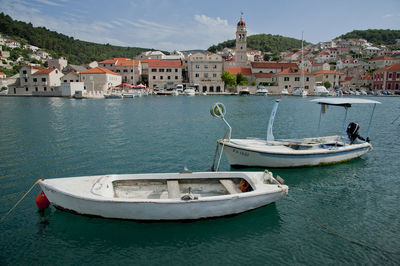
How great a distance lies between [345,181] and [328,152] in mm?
1519

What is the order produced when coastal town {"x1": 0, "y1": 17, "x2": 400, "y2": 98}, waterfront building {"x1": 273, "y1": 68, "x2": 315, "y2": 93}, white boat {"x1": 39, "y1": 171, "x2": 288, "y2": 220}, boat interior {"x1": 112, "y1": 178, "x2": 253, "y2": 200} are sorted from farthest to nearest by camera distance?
waterfront building {"x1": 273, "y1": 68, "x2": 315, "y2": 93} → coastal town {"x1": 0, "y1": 17, "x2": 400, "y2": 98} → boat interior {"x1": 112, "y1": 178, "x2": 253, "y2": 200} → white boat {"x1": 39, "y1": 171, "x2": 288, "y2": 220}

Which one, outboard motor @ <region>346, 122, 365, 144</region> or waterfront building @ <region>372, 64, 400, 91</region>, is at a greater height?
waterfront building @ <region>372, 64, 400, 91</region>

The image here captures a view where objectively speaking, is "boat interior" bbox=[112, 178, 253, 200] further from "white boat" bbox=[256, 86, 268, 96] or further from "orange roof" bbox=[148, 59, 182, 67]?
"orange roof" bbox=[148, 59, 182, 67]

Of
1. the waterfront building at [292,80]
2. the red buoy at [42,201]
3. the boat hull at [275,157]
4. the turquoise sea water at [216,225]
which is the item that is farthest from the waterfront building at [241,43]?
the red buoy at [42,201]

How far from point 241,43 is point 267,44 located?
103 meters

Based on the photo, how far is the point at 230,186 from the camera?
794cm

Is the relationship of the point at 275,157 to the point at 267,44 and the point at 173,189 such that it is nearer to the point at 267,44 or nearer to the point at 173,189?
the point at 173,189

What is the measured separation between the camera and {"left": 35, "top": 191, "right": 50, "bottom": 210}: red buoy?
7.69 m

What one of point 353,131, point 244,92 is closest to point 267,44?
point 244,92

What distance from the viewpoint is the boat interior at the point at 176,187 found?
7.88 metres

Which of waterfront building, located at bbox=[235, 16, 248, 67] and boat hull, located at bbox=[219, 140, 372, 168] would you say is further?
waterfront building, located at bbox=[235, 16, 248, 67]

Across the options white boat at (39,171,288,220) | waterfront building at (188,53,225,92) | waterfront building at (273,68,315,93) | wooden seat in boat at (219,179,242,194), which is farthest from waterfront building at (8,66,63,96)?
wooden seat in boat at (219,179,242,194)

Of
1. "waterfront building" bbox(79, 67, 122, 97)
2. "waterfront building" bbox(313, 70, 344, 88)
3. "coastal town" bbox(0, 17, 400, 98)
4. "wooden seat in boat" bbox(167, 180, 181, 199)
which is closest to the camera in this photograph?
"wooden seat in boat" bbox(167, 180, 181, 199)

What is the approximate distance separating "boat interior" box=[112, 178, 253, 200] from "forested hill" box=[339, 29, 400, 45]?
201634 mm
